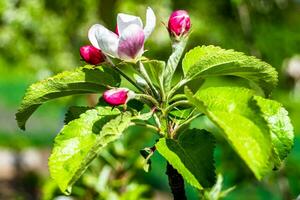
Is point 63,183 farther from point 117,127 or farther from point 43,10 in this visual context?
point 43,10

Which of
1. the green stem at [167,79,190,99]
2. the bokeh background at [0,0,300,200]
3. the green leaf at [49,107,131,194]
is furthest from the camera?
the bokeh background at [0,0,300,200]

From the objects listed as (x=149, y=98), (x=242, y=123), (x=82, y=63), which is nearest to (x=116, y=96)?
(x=149, y=98)

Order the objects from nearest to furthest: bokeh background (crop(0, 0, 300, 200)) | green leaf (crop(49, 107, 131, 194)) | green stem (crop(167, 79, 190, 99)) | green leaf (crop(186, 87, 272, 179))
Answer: green leaf (crop(186, 87, 272, 179)), green leaf (crop(49, 107, 131, 194)), green stem (crop(167, 79, 190, 99)), bokeh background (crop(0, 0, 300, 200))

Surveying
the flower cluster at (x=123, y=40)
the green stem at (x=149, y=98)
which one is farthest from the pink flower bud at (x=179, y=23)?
the green stem at (x=149, y=98)

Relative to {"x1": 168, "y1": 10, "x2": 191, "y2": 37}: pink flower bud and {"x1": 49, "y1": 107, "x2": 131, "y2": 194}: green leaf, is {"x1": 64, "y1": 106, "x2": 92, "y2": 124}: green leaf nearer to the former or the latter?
{"x1": 49, "y1": 107, "x2": 131, "y2": 194}: green leaf

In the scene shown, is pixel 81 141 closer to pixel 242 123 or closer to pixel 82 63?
pixel 242 123

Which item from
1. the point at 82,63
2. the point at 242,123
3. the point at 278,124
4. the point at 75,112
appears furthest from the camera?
the point at 82,63

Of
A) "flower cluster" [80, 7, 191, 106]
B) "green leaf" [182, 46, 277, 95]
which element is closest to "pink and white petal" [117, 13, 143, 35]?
"flower cluster" [80, 7, 191, 106]

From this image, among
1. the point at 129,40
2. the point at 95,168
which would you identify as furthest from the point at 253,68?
the point at 95,168
